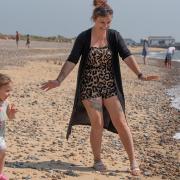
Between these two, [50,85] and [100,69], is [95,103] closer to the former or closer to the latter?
[100,69]

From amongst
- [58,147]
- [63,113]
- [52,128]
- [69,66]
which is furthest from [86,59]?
[63,113]

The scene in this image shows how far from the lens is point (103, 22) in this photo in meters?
5.66

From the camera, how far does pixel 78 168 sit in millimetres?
6055

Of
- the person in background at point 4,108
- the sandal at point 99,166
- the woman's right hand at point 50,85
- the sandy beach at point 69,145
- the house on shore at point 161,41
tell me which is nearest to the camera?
the person in background at point 4,108

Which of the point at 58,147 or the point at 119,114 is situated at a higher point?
the point at 119,114

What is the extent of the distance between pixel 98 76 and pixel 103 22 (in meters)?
0.59

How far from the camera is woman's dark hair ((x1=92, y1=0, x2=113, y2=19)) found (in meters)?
5.63

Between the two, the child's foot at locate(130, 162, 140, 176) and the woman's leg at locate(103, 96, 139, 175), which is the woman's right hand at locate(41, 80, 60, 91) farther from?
the child's foot at locate(130, 162, 140, 176)

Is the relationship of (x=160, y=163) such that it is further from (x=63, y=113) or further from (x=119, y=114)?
(x=63, y=113)

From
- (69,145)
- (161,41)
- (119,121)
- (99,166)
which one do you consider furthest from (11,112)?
(161,41)

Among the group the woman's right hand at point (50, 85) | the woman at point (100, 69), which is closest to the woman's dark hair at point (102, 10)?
the woman at point (100, 69)

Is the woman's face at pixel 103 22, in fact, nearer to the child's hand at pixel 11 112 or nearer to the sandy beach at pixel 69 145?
the child's hand at pixel 11 112

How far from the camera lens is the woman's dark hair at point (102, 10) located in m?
5.63

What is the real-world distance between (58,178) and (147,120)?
5.46m
